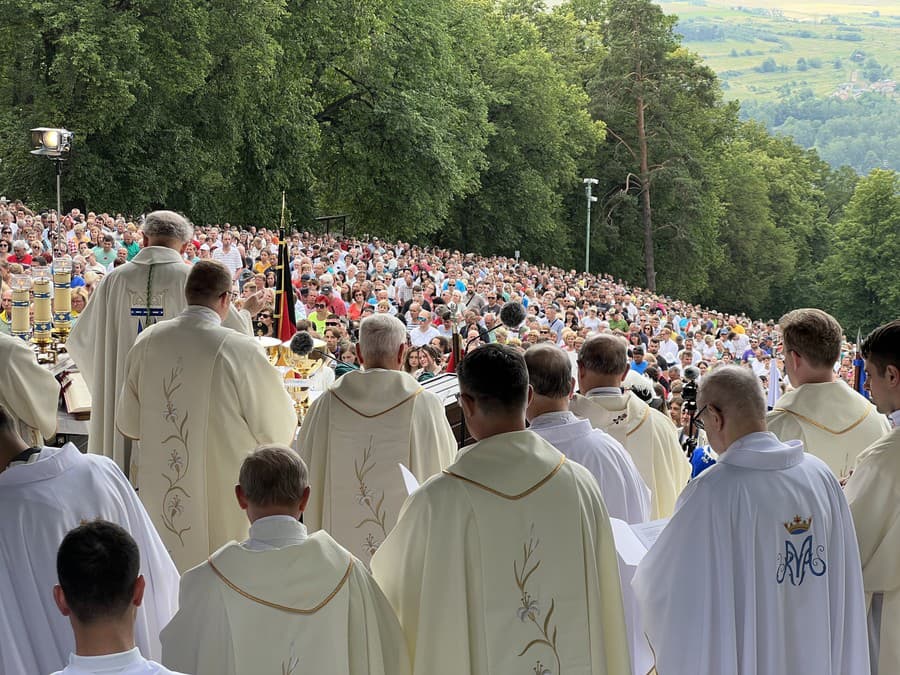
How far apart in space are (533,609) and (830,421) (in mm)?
1846

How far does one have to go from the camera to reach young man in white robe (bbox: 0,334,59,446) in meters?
5.00

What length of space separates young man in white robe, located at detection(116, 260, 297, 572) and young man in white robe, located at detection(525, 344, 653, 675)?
154 cm

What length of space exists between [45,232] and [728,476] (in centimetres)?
1573

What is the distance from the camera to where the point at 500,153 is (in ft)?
143

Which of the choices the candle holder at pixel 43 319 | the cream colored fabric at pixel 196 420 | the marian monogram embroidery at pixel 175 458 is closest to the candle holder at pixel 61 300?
the candle holder at pixel 43 319

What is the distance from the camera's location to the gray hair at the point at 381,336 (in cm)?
490

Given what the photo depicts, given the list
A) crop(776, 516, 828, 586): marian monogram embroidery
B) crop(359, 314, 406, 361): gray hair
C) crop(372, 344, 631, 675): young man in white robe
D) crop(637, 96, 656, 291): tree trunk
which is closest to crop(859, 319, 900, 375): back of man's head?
crop(776, 516, 828, 586): marian monogram embroidery

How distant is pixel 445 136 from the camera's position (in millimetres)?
37281

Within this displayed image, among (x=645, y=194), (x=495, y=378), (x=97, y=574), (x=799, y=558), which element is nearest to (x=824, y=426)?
(x=799, y=558)

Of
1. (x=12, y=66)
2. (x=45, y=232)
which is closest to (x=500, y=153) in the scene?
(x=12, y=66)

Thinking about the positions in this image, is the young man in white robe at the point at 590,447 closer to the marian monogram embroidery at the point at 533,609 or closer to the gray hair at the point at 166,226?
the marian monogram embroidery at the point at 533,609

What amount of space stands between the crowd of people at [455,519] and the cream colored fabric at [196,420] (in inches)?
0.4

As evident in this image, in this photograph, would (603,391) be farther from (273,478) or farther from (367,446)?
(273,478)

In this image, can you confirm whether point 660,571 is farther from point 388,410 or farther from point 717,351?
point 717,351
